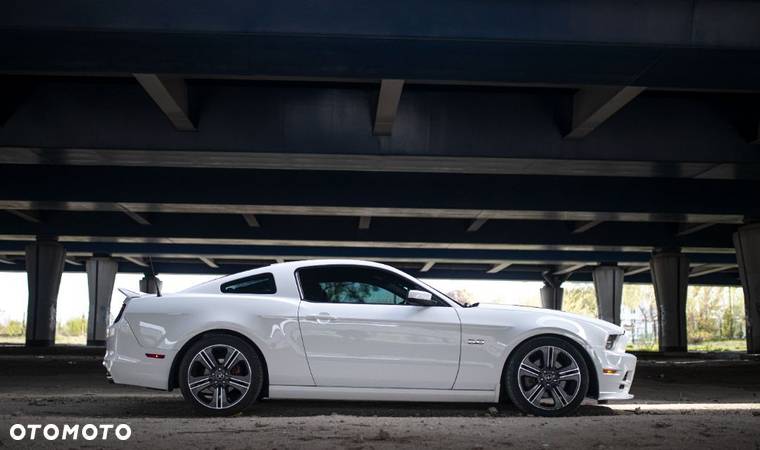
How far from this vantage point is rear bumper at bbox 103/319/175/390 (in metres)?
7.69

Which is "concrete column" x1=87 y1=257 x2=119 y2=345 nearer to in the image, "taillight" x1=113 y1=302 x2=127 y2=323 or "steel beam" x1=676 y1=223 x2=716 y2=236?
"steel beam" x1=676 y1=223 x2=716 y2=236

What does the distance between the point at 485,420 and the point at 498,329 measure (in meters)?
0.96

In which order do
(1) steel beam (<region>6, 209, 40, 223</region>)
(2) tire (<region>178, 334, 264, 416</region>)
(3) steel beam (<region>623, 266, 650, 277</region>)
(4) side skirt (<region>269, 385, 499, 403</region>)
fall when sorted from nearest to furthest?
(2) tire (<region>178, 334, 264, 416</region>) < (4) side skirt (<region>269, 385, 499, 403</region>) < (1) steel beam (<region>6, 209, 40, 223</region>) < (3) steel beam (<region>623, 266, 650, 277</region>)

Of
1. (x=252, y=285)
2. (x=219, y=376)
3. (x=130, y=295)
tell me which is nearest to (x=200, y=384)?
(x=219, y=376)

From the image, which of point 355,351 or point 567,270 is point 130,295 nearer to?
point 355,351

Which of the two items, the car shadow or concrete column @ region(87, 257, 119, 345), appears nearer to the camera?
the car shadow

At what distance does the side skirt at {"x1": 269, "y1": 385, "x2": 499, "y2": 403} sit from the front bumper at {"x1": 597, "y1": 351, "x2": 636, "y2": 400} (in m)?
0.99

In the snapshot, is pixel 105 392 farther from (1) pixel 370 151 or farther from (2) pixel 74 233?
(2) pixel 74 233

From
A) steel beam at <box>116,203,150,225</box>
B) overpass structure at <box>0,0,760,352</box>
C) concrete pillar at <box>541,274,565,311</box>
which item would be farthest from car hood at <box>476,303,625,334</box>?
concrete pillar at <box>541,274,565,311</box>

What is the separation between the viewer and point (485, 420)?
720 cm

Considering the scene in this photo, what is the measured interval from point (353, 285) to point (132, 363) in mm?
2107

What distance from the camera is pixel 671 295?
39406 millimetres

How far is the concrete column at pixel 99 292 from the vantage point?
148 ft

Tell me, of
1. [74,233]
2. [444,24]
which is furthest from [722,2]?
[74,233]
